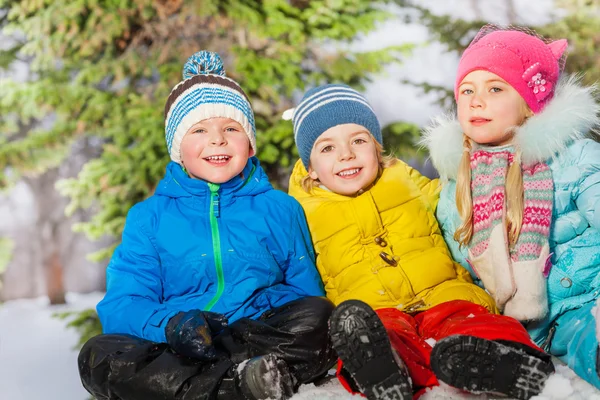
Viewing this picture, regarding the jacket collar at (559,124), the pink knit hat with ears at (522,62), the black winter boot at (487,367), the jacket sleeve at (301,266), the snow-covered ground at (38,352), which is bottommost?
the snow-covered ground at (38,352)

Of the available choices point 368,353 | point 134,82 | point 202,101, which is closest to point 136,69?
point 134,82

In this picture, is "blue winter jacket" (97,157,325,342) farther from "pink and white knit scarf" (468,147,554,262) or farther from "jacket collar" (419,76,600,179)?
"jacket collar" (419,76,600,179)

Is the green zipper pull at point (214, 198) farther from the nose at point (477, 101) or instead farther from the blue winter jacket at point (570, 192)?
the blue winter jacket at point (570, 192)

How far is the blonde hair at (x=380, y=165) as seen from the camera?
2381 millimetres

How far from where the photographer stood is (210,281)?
207 centimetres

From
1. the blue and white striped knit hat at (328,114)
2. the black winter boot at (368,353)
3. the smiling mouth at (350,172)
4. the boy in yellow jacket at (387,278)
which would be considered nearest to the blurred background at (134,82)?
the blue and white striped knit hat at (328,114)

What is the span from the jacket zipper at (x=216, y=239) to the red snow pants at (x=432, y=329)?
0.51 m

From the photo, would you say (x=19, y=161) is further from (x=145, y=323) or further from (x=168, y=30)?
(x=145, y=323)

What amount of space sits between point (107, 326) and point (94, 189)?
2.60 m

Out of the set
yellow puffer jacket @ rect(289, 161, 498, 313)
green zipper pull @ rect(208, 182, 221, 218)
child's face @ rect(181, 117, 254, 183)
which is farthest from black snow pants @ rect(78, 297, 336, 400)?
child's face @ rect(181, 117, 254, 183)

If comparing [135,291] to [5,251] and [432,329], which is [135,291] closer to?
[432,329]

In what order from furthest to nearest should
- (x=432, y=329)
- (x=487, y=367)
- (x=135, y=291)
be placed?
(x=135, y=291)
(x=432, y=329)
(x=487, y=367)

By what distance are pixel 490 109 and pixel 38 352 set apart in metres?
3.65

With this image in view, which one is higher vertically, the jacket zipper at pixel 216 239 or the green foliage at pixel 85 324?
the jacket zipper at pixel 216 239
